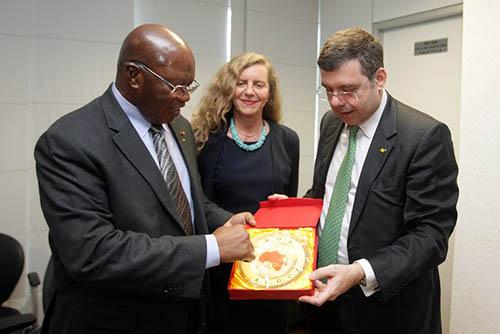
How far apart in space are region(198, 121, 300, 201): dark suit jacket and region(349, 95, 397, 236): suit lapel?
734 mm

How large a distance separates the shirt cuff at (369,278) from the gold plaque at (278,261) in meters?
0.16

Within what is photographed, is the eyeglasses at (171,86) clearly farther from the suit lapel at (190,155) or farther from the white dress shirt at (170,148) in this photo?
the suit lapel at (190,155)

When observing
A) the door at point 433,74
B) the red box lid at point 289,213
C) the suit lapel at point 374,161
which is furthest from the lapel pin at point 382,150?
the door at point 433,74

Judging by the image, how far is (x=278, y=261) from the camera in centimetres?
141

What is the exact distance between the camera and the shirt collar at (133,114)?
4.56ft

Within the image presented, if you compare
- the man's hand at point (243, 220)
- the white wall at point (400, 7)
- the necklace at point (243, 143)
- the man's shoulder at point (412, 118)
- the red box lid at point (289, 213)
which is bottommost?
the man's hand at point (243, 220)

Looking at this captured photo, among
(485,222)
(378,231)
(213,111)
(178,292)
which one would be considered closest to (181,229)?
(178,292)

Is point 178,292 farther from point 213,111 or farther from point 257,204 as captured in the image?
point 213,111

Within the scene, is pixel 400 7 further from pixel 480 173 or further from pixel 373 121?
pixel 373 121

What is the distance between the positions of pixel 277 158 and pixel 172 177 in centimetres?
88

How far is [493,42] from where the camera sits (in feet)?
6.88

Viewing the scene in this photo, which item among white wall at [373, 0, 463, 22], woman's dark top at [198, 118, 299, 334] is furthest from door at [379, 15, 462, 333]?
woman's dark top at [198, 118, 299, 334]

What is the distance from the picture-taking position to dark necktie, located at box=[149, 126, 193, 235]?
1421mm

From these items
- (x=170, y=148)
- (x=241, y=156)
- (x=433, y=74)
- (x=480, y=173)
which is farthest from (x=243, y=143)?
(x=433, y=74)
